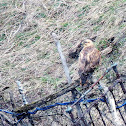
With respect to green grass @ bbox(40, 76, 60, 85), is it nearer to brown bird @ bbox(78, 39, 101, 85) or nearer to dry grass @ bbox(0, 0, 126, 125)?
dry grass @ bbox(0, 0, 126, 125)

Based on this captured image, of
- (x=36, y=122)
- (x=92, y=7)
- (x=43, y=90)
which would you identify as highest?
(x=92, y=7)

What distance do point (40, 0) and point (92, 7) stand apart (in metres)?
2.21

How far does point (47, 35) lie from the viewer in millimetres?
7859

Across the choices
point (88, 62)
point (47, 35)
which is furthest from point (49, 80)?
point (88, 62)

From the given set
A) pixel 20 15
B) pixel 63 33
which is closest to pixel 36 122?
Result: pixel 63 33

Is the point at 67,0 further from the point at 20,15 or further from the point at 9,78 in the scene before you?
the point at 9,78

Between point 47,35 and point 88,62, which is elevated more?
point 47,35

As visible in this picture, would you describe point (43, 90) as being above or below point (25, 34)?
below

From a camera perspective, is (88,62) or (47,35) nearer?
(88,62)

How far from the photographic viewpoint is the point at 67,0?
29.7ft

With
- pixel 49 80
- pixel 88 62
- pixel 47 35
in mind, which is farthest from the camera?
pixel 47 35

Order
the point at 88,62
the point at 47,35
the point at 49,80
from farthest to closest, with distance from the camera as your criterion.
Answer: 1. the point at 47,35
2. the point at 49,80
3. the point at 88,62

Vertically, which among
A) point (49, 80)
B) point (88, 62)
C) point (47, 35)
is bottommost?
point (88, 62)

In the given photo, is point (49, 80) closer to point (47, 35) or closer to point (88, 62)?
point (47, 35)
